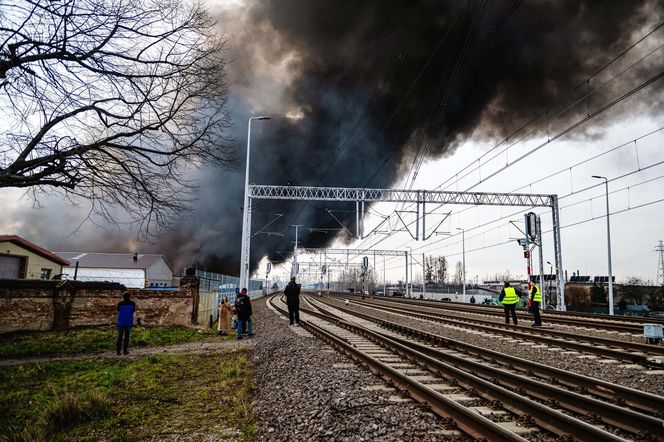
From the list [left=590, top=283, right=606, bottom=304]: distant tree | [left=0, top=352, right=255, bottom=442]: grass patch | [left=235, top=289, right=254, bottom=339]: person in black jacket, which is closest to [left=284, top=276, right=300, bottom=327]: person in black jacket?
[left=235, top=289, right=254, bottom=339]: person in black jacket

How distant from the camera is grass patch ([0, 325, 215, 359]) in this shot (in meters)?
13.2

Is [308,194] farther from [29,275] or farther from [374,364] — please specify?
[374,364]

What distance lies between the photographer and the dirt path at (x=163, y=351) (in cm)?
1198

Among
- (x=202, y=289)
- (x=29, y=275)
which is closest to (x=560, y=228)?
(x=202, y=289)

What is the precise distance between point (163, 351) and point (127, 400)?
5853 millimetres

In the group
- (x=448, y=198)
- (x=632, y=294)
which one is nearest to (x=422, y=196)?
(x=448, y=198)

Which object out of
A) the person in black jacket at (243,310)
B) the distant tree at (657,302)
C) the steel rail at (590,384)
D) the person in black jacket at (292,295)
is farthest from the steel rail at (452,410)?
the distant tree at (657,302)

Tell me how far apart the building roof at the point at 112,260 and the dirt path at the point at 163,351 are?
40.3 m

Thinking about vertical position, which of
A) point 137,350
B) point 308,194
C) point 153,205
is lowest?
point 137,350

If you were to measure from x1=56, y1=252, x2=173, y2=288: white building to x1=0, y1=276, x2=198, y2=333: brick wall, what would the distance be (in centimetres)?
2958

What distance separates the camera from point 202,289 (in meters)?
21.5

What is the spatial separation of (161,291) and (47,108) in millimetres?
12714

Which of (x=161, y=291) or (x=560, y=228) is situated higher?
(x=560, y=228)

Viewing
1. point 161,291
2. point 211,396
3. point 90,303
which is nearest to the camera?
point 211,396
